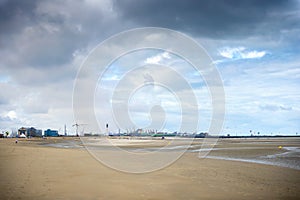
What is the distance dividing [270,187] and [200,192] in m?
3.95

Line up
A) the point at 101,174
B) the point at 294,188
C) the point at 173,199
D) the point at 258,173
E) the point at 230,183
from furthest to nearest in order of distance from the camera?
the point at 258,173 < the point at 101,174 < the point at 230,183 < the point at 294,188 < the point at 173,199

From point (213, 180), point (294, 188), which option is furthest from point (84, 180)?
point (294, 188)

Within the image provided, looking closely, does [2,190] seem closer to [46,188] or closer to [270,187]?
[46,188]

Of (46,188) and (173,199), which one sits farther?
(46,188)

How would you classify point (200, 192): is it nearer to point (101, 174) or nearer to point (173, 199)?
point (173, 199)

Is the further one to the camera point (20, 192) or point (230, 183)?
point (230, 183)

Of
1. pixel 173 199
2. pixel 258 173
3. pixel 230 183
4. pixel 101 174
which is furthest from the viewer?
pixel 258 173

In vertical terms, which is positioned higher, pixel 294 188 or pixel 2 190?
pixel 2 190

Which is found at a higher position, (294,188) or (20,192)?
(20,192)

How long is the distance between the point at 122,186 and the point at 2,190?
510 cm

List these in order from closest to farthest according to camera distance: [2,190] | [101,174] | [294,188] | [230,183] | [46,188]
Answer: [2,190], [46,188], [294,188], [230,183], [101,174]

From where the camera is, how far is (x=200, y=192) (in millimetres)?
12383

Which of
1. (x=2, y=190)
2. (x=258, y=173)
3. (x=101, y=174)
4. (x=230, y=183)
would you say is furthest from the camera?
(x=258, y=173)

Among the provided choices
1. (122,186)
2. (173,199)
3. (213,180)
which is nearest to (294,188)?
(213,180)
